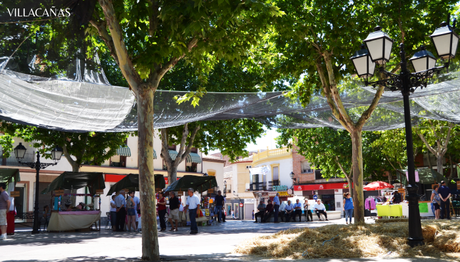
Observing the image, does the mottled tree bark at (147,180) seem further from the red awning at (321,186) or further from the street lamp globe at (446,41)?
the red awning at (321,186)

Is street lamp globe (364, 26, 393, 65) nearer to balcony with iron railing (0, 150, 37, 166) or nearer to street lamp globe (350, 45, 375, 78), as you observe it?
street lamp globe (350, 45, 375, 78)

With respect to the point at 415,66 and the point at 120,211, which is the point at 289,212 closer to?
the point at 120,211

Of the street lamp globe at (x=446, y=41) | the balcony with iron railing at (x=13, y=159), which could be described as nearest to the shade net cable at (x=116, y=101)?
the street lamp globe at (x=446, y=41)

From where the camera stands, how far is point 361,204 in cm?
1035

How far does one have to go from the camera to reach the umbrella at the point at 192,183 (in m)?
18.5

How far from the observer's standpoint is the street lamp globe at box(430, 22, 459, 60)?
7.00 metres

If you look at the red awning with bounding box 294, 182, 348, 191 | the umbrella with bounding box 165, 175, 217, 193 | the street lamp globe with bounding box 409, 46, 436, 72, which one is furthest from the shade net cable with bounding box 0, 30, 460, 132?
the red awning with bounding box 294, 182, 348, 191

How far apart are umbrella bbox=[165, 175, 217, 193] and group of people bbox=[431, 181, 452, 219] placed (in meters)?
9.92

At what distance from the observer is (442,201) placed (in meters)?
15.7

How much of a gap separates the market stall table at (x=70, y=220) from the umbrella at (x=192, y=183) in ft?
13.1

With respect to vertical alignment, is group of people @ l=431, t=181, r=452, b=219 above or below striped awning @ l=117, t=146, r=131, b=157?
below

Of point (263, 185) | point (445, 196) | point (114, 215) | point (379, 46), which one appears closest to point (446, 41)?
point (379, 46)

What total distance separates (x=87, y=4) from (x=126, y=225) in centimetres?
1202

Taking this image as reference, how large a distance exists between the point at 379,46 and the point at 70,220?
41.7 ft
